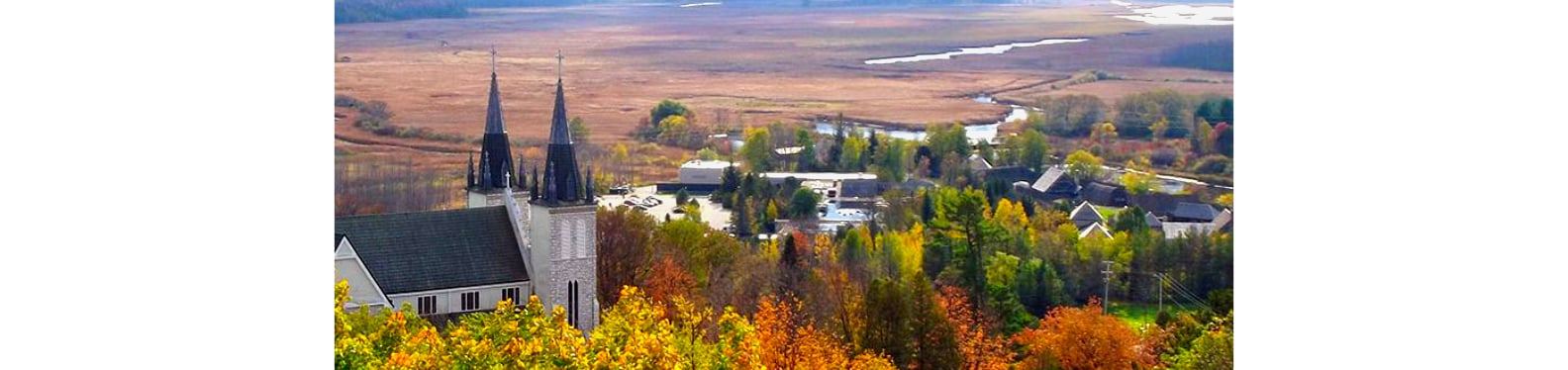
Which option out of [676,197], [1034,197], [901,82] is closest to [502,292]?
[676,197]

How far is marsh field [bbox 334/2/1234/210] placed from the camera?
13.8 metres

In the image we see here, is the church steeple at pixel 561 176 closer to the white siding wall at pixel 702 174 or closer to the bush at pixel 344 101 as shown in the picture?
the white siding wall at pixel 702 174

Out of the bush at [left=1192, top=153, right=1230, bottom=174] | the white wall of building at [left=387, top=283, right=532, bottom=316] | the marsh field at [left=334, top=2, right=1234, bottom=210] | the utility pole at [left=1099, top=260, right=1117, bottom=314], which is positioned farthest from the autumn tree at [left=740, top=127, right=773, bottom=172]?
the bush at [left=1192, top=153, right=1230, bottom=174]

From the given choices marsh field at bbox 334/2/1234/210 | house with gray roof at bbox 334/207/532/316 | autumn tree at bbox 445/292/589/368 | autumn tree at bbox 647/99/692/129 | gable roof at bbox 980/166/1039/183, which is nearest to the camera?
autumn tree at bbox 445/292/589/368

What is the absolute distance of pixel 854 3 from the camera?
46.9ft

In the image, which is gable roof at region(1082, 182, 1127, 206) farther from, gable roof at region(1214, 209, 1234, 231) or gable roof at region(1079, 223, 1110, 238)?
gable roof at region(1214, 209, 1234, 231)

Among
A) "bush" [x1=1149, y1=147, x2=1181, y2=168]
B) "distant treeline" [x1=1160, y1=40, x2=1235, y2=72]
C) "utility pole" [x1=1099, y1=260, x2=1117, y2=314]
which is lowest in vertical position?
"utility pole" [x1=1099, y1=260, x2=1117, y2=314]

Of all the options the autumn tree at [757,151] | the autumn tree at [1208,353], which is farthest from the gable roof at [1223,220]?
the autumn tree at [757,151]

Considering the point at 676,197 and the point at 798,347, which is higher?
the point at 676,197

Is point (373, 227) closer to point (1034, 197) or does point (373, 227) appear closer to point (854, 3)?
point (854, 3)

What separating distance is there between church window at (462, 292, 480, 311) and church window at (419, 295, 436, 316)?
0.73ft

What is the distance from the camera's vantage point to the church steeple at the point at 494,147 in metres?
13.9

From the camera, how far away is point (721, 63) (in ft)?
45.8

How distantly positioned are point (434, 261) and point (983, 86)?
4.18 m
